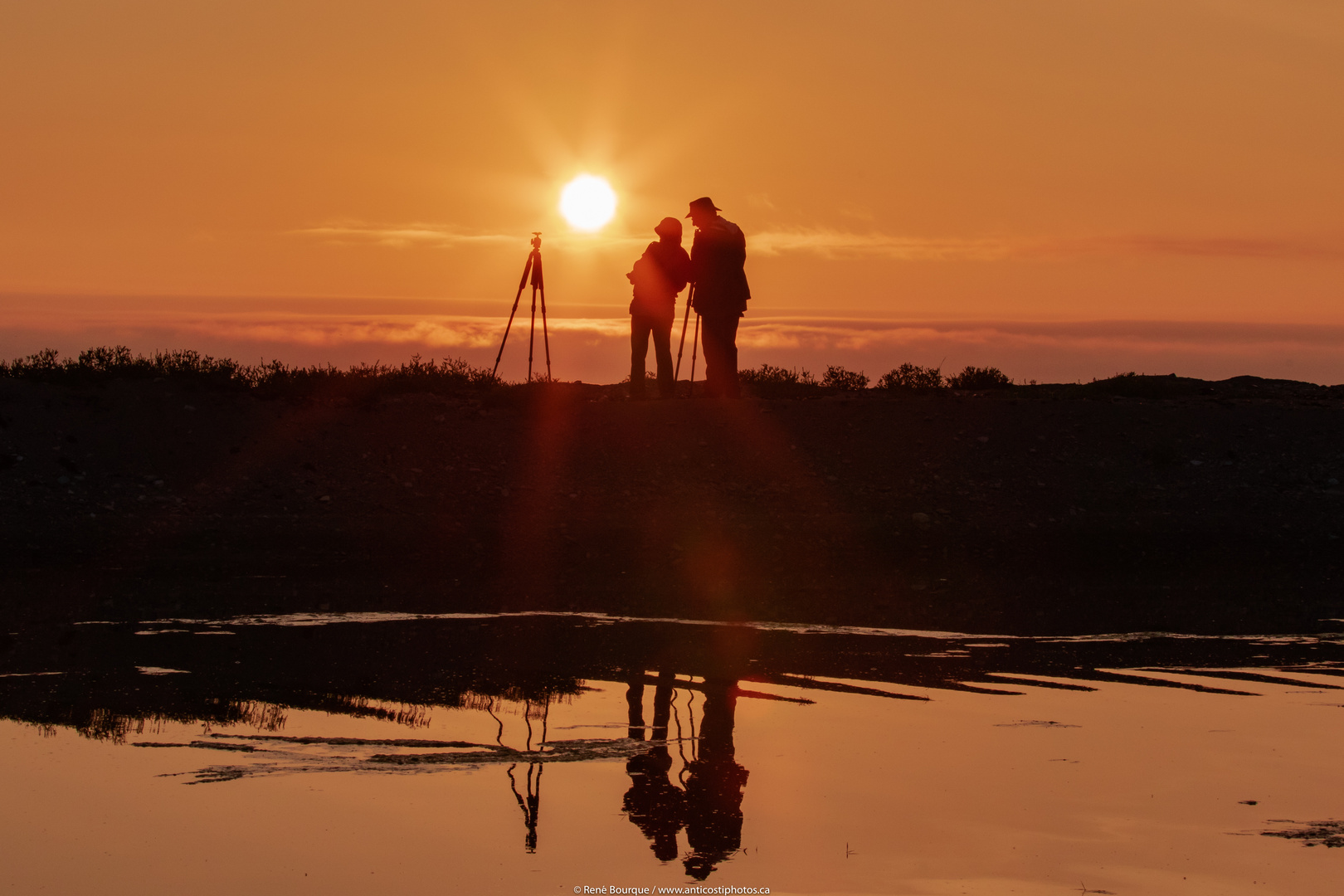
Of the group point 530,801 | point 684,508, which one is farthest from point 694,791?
point 684,508

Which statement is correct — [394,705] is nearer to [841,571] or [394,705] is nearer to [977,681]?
[977,681]

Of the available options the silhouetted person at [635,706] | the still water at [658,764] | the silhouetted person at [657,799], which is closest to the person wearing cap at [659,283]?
the still water at [658,764]

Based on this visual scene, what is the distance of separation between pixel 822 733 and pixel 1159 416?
1389 centimetres

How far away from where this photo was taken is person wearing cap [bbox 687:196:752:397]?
19.2 m

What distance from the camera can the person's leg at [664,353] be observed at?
19.6m

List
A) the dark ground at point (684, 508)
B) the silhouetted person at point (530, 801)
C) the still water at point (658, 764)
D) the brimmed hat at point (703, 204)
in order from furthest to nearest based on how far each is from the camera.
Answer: the brimmed hat at point (703, 204), the dark ground at point (684, 508), the silhouetted person at point (530, 801), the still water at point (658, 764)

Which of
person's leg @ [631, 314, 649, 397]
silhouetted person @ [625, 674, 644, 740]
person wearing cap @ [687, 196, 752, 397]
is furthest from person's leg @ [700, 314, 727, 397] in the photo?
silhouetted person @ [625, 674, 644, 740]

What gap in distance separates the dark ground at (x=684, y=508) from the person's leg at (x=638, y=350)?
1037mm

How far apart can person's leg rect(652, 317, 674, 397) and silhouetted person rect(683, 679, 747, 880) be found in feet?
40.4

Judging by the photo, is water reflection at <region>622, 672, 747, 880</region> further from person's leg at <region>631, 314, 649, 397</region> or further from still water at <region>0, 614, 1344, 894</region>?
person's leg at <region>631, 314, 649, 397</region>

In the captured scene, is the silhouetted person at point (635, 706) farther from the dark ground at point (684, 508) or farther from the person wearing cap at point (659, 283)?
the person wearing cap at point (659, 283)

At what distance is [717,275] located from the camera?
19.1 metres

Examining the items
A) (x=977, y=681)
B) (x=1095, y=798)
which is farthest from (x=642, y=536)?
(x=1095, y=798)

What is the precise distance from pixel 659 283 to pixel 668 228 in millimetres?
826
